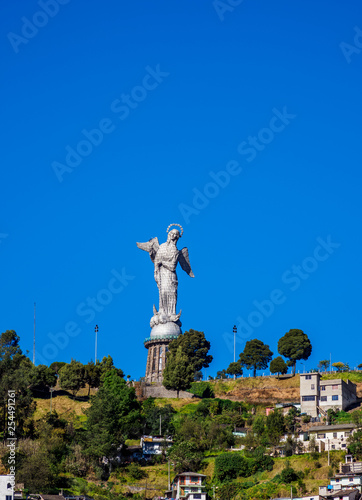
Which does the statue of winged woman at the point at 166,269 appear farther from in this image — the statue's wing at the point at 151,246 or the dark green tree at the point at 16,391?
the dark green tree at the point at 16,391

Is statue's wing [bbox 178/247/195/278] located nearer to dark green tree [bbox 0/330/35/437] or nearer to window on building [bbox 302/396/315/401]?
window on building [bbox 302/396/315/401]

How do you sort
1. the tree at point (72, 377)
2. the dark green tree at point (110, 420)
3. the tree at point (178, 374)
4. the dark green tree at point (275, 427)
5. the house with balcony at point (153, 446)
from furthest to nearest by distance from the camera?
the tree at point (178, 374) → the tree at point (72, 377) → the house with balcony at point (153, 446) → the dark green tree at point (275, 427) → the dark green tree at point (110, 420)

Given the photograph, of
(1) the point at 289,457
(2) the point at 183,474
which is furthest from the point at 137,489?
(1) the point at 289,457

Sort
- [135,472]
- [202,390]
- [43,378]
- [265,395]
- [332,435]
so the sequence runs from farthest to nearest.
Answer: [202,390], [265,395], [43,378], [332,435], [135,472]

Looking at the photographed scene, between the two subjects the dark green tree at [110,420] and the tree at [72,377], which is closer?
the dark green tree at [110,420]

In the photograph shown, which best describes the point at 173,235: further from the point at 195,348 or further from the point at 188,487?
the point at 188,487

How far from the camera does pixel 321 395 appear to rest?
352ft

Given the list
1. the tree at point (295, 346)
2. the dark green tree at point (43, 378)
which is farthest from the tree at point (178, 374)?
the dark green tree at point (43, 378)

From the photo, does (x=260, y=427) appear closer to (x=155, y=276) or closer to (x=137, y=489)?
(x=137, y=489)

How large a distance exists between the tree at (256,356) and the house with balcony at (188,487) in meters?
28.6

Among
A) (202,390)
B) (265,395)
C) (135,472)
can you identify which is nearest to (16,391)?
(135,472)

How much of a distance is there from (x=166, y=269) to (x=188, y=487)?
4110cm

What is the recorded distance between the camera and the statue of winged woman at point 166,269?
12950 cm

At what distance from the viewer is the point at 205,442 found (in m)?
100
